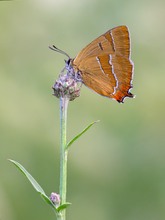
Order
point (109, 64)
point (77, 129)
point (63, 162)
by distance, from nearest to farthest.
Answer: point (63, 162) → point (109, 64) → point (77, 129)

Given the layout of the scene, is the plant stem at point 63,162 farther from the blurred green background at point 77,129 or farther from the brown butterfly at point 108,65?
the blurred green background at point 77,129

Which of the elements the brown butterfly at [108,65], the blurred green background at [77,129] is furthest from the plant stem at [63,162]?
the blurred green background at [77,129]

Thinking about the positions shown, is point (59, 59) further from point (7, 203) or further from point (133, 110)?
point (7, 203)

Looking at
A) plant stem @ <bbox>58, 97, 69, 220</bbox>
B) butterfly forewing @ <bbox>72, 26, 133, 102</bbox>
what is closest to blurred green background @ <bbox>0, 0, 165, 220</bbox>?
butterfly forewing @ <bbox>72, 26, 133, 102</bbox>

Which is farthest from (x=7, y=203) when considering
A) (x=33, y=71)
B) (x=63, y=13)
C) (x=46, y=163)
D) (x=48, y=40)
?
(x=63, y=13)

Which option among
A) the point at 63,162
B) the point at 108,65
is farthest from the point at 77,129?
the point at 63,162

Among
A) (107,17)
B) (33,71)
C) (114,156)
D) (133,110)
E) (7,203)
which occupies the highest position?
(107,17)

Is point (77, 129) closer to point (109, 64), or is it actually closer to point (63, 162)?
point (109, 64)
